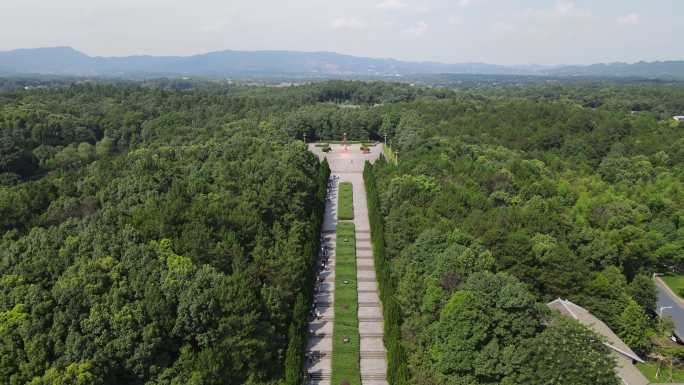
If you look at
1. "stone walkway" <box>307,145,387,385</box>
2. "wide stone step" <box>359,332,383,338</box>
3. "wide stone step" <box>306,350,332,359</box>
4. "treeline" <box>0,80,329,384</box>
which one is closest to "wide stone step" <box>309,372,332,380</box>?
"stone walkway" <box>307,145,387,385</box>

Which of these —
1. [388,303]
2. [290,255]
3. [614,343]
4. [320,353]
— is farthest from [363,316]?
[614,343]

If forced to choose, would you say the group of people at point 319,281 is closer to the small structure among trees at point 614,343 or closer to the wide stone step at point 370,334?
the wide stone step at point 370,334

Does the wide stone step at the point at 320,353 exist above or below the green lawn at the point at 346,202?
below

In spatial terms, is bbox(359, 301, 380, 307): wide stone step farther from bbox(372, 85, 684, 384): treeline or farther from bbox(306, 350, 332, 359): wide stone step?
bbox(306, 350, 332, 359): wide stone step

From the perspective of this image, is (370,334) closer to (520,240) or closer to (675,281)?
(520,240)

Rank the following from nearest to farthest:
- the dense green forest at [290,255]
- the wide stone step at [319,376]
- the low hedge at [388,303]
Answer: the dense green forest at [290,255] < the low hedge at [388,303] < the wide stone step at [319,376]

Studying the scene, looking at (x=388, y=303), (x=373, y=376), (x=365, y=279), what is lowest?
(x=373, y=376)

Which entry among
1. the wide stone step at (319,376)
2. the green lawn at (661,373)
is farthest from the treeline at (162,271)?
the green lawn at (661,373)

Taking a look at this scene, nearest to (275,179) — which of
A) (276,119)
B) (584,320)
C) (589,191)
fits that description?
(584,320)
